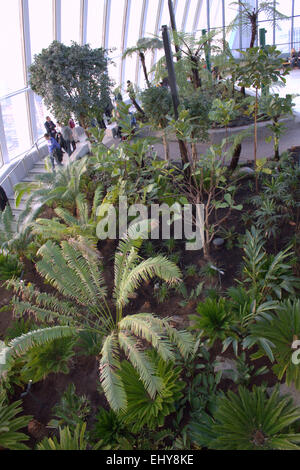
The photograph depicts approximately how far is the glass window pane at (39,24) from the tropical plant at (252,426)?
363 inches

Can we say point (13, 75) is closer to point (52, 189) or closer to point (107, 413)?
point (52, 189)

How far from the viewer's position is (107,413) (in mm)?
3268

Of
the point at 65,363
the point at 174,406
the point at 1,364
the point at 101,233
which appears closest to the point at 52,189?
the point at 101,233

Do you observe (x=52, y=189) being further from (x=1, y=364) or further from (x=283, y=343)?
(x=283, y=343)

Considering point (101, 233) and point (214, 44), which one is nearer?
point (101, 233)

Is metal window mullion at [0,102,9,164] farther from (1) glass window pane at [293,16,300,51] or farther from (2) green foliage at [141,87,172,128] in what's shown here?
Result: (1) glass window pane at [293,16,300,51]

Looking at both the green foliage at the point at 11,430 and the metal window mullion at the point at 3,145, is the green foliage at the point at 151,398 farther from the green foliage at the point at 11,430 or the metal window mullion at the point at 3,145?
the metal window mullion at the point at 3,145

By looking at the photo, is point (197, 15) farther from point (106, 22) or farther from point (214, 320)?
point (214, 320)

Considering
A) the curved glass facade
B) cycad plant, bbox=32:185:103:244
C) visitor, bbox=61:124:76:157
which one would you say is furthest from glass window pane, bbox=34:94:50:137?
cycad plant, bbox=32:185:103:244
